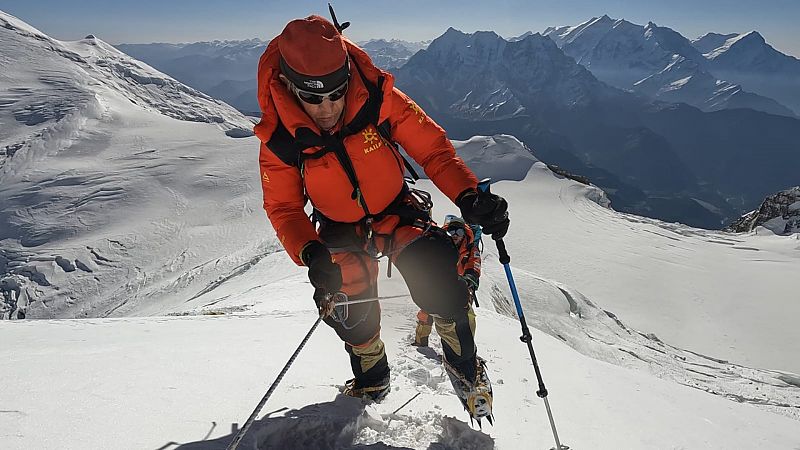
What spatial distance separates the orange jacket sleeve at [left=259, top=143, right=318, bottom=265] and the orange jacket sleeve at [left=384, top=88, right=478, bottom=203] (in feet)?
3.04

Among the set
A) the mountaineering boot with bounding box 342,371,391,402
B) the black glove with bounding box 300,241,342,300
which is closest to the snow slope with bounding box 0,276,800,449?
the mountaineering boot with bounding box 342,371,391,402

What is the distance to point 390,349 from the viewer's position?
5.55 meters

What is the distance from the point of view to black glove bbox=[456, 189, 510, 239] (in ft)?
→ 12.1

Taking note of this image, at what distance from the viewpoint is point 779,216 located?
5150 cm

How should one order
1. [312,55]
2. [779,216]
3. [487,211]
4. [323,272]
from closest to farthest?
[312,55]
[323,272]
[487,211]
[779,216]

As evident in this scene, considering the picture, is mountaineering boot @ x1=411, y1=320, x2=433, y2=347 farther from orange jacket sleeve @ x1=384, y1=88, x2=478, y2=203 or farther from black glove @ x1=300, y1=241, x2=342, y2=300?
black glove @ x1=300, y1=241, x2=342, y2=300

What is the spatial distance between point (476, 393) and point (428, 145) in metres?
2.04

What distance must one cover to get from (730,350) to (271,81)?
73.9 feet

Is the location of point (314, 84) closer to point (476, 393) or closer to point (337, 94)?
point (337, 94)

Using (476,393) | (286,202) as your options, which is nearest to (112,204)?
(286,202)

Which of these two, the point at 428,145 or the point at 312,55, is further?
the point at 428,145

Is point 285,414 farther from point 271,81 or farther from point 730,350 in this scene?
point 730,350

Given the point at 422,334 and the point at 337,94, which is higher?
the point at 337,94

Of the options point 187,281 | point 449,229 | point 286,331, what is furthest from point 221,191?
point 449,229
